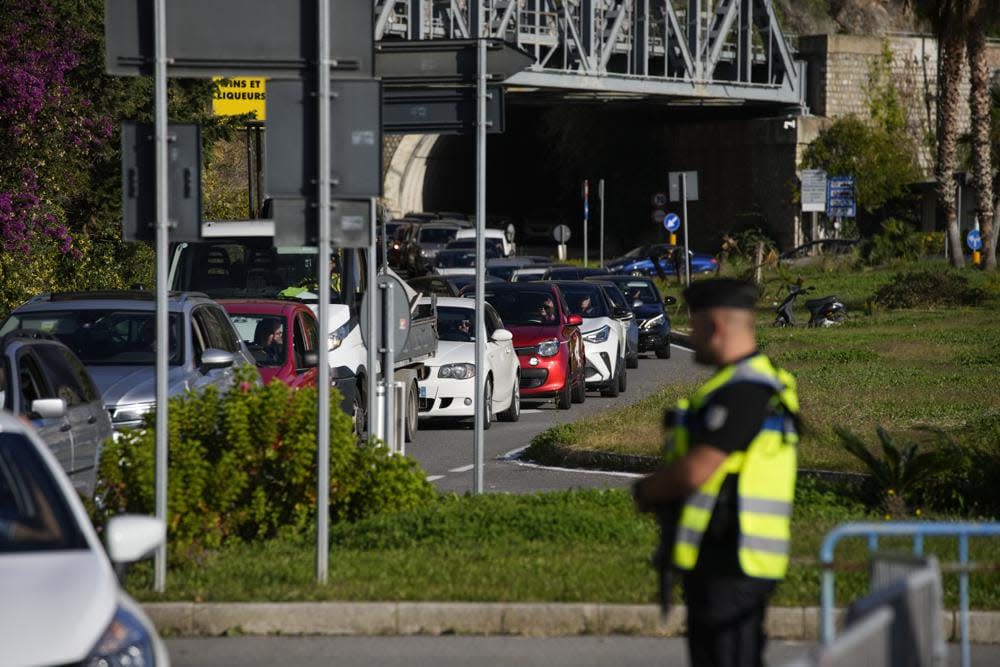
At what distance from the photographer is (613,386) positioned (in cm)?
2533

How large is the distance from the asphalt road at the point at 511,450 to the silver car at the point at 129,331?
7.47 ft

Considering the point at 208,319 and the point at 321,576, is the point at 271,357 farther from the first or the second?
the point at 321,576

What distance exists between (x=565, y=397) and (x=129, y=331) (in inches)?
350

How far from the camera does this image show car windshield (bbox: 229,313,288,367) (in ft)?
56.1

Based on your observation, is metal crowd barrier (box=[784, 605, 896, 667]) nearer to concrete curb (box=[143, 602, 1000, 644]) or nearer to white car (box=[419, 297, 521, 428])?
concrete curb (box=[143, 602, 1000, 644])

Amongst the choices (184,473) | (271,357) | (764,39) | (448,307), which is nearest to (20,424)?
(184,473)

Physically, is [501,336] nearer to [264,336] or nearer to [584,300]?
[264,336]

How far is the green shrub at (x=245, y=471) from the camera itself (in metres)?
9.77

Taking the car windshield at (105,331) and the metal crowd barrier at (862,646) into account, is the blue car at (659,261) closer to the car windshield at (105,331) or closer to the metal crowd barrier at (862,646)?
the car windshield at (105,331)

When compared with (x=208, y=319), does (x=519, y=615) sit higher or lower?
Result: lower

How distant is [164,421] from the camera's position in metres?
9.12

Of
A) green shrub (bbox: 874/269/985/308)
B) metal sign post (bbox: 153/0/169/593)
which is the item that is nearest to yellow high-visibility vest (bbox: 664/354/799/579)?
metal sign post (bbox: 153/0/169/593)

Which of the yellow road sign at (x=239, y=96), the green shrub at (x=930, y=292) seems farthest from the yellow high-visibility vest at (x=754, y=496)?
the yellow road sign at (x=239, y=96)

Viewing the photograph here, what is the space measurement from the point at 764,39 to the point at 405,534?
6203 cm
